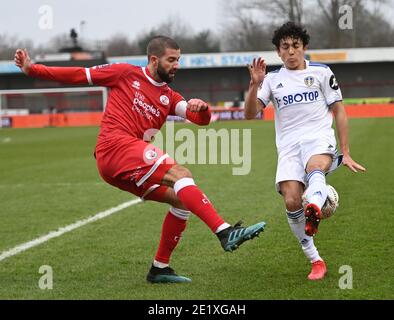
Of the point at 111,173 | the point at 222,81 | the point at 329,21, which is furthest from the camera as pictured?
the point at 222,81

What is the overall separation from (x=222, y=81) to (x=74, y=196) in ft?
176

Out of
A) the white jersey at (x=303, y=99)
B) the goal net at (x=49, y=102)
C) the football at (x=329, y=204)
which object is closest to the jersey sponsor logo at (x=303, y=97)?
the white jersey at (x=303, y=99)

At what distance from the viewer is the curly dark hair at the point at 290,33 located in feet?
21.5

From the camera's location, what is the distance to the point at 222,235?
231 inches

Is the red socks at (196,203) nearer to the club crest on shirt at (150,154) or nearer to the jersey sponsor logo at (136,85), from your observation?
the club crest on shirt at (150,154)

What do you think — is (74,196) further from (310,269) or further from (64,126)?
(64,126)

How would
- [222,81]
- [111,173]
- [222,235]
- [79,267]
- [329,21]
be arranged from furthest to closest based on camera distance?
1. [222,81]
2. [329,21]
3. [79,267]
4. [111,173]
5. [222,235]

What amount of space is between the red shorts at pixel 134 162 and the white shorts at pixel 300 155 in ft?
3.38

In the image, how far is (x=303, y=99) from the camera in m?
6.59

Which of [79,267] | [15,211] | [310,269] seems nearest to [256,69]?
[310,269]

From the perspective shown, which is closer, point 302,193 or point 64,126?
point 302,193

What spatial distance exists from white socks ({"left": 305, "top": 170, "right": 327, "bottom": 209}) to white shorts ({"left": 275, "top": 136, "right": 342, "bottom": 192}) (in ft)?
A: 0.78

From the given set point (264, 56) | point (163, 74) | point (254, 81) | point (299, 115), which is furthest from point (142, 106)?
point (264, 56)

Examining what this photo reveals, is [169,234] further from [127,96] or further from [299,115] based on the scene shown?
[299,115]
